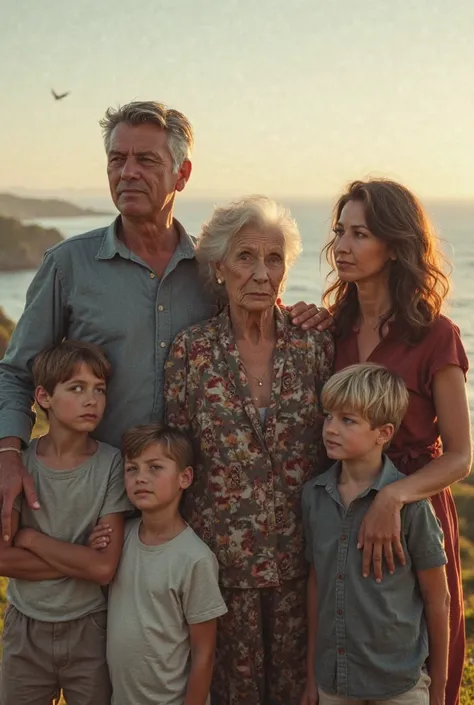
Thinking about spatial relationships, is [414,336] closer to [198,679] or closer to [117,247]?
[117,247]

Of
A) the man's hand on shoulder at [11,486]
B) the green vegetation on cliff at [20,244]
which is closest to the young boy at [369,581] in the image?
the man's hand on shoulder at [11,486]

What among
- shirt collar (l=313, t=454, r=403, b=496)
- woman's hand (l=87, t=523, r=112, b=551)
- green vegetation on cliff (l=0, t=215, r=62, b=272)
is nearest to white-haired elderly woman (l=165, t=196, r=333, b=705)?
shirt collar (l=313, t=454, r=403, b=496)

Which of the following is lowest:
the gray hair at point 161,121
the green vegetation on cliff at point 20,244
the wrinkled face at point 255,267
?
the wrinkled face at point 255,267

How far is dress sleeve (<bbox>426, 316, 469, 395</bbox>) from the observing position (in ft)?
9.24

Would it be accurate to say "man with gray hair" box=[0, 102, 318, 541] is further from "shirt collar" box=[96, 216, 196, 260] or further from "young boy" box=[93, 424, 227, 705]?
"young boy" box=[93, 424, 227, 705]

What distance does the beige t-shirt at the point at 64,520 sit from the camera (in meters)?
2.80

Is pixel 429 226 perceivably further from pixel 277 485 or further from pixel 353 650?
pixel 353 650

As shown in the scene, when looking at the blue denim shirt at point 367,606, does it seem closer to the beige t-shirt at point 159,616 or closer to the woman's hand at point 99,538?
the beige t-shirt at point 159,616

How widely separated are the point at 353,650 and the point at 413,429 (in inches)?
31.8

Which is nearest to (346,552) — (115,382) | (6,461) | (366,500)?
(366,500)

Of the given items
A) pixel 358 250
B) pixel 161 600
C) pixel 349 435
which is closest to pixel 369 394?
pixel 349 435

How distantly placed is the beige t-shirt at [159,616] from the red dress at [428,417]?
2.76 feet

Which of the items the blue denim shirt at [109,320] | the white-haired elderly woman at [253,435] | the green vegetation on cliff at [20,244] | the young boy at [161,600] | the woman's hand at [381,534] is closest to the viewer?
the woman's hand at [381,534]

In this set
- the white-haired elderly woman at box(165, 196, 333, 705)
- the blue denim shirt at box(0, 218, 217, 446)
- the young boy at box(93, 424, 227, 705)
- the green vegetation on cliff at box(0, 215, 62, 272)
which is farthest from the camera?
the green vegetation on cliff at box(0, 215, 62, 272)
